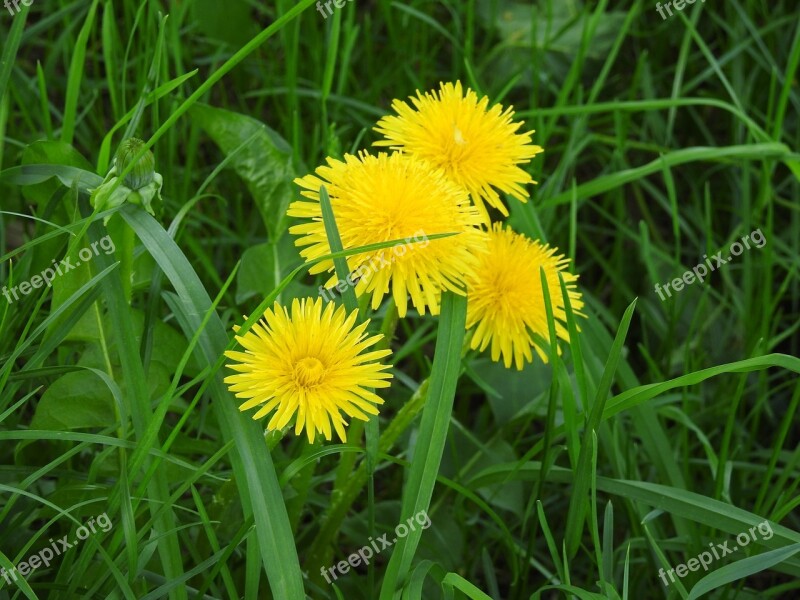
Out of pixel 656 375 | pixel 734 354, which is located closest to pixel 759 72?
pixel 734 354

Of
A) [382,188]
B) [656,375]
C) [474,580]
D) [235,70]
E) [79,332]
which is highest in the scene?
[235,70]

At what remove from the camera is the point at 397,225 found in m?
0.83

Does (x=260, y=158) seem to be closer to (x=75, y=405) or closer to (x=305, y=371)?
(x=75, y=405)

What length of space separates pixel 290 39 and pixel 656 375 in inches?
30.6

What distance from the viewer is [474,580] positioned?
4.21 feet

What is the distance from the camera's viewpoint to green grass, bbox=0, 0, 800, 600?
2.85 ft

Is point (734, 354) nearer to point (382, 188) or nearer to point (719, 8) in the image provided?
point (719, 8)

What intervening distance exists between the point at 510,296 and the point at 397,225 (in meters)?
0.15
